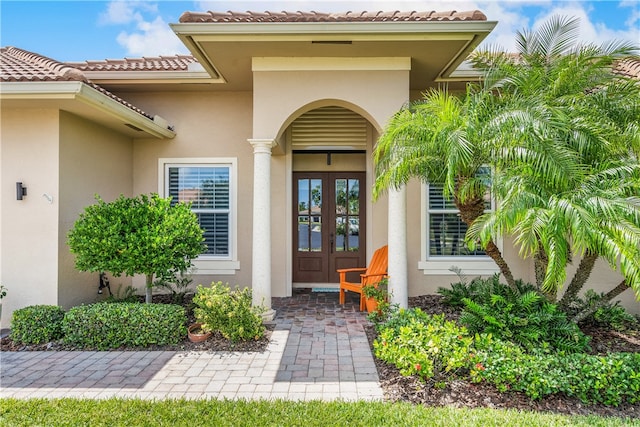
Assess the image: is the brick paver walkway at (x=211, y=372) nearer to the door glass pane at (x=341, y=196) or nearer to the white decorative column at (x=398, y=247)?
the white decorative column at (x=398, y=247)

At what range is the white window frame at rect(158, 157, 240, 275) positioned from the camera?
25.6ft

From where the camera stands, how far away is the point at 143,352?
4.92m

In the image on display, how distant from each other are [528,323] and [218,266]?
5.81 meters

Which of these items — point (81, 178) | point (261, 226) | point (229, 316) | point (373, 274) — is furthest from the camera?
point (373, 274)

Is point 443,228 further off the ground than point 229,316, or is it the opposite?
point 443,228

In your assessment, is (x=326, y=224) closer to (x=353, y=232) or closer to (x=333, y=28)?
(x=353, y=232)

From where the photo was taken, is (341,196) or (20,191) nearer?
(20,191)

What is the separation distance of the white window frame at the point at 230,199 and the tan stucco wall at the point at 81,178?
84 cm

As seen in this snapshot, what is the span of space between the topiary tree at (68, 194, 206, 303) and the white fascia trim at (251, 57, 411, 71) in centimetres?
281

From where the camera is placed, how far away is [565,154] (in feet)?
13.3

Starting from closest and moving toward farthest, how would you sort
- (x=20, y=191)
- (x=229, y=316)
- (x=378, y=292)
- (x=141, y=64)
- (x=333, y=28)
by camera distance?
(x=229, y=316)
(x=333, y=28)
(x=20, y=191)
(x=378, y=292)
(x=141, y=64)

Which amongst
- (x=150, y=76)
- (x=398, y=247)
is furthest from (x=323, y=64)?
(x=150, y=76)

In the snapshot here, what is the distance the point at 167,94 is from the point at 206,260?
364 centimetres

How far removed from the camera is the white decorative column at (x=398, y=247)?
5.95 m
